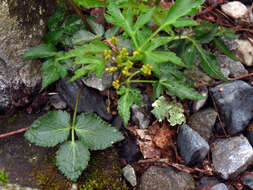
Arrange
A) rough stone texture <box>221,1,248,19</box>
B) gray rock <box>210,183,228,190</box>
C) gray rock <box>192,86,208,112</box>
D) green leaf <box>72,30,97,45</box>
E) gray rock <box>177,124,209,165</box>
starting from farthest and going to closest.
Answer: rough stone texture <box>221,1,248,19</box> < gray rock <box>192,86,208,112</box> < green leaf <box>72,30,97,45</box> < gray rock <box>177,124,209,165</box> < gray rock <box>210,183,228,190</box>

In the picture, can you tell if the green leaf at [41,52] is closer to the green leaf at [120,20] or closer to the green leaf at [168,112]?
the green leaf at [120,20]

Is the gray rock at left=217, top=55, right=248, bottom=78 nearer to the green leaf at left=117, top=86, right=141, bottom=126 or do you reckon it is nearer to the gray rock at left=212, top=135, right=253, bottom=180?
the gray rock at left=212, top=135, right=253, bottom=180

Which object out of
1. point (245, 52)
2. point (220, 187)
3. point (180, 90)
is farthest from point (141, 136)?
point (245, 52)

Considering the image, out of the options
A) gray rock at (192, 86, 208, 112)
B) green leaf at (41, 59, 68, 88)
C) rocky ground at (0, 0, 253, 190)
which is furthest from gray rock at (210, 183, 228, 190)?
green leaf at (41, 59, 68, 88)

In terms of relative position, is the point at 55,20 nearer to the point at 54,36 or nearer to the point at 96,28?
the point at 54,36

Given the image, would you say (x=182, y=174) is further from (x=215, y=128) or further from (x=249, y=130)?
(x=249, y=130)

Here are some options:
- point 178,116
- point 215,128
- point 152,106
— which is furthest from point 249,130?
point 152,106
